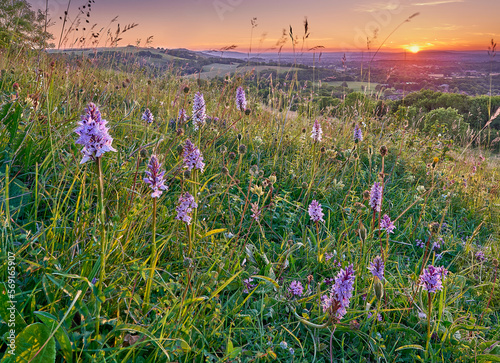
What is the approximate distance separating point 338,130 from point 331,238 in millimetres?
2664

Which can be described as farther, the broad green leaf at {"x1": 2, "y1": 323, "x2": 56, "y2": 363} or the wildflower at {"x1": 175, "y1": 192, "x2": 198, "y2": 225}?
the wildflower at {"x1": 175, "y1": 192, "x2": 198, "y2": 225}

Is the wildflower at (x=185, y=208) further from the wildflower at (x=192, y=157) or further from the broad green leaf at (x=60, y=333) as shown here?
the broad green leaf at (x=60, y=333)

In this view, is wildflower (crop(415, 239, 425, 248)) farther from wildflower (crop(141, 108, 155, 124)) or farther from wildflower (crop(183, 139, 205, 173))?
wildflower (crop(141, 108, 155, 124))

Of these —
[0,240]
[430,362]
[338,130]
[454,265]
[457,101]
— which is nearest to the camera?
[0,240]

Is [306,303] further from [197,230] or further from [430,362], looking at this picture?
[197,230]

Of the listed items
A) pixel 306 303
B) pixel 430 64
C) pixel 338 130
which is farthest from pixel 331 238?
pixel 430 64

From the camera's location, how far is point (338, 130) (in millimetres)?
4621

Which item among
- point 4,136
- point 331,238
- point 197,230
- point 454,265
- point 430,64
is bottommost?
point 454,265

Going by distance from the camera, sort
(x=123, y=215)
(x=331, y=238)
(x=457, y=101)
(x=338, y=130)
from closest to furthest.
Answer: (x=123, y=215) → (x=331, y=238) → (x=338, y=130) → (x=457, y=101)

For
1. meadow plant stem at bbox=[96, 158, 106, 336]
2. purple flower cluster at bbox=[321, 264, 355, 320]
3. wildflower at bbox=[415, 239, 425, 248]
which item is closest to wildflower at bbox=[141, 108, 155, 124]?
meadow plant stem at bbox=[96, 158, 106, 336]

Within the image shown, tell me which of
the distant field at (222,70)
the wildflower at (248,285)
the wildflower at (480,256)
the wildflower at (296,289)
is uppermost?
the distant field at (222,70)

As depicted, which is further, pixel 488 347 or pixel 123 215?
pixel 123 215

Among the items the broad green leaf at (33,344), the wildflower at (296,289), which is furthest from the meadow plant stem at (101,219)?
the wildflower at (296,289)

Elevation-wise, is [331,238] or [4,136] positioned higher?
[4,136]
